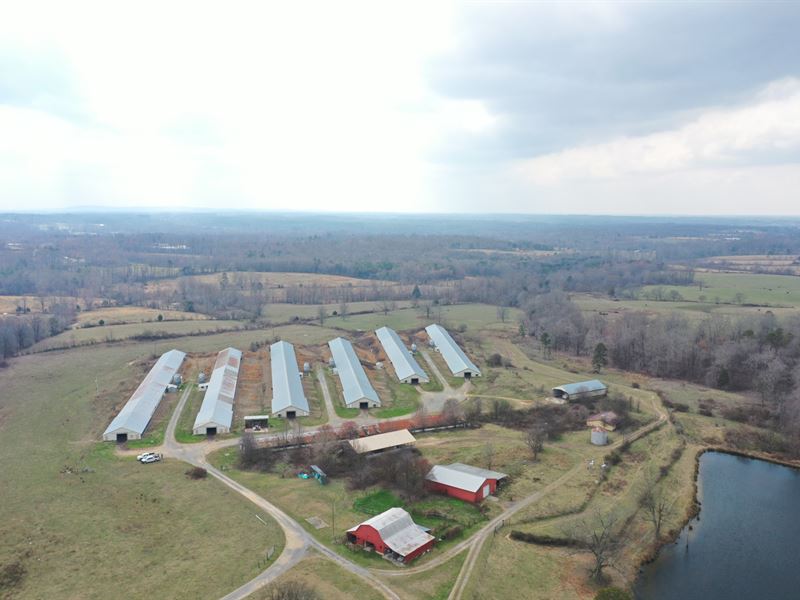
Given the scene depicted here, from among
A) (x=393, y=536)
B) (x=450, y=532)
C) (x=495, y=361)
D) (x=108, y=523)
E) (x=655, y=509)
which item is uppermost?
(x=393, y=536)

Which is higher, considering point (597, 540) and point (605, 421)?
point (597, 540)

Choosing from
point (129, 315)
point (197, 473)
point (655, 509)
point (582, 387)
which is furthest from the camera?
point (129, 315)

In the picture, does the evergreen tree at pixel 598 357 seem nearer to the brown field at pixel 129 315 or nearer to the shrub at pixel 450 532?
the shrub at pixel 450 532

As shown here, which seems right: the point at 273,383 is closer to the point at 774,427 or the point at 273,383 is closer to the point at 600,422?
the point at 600,422

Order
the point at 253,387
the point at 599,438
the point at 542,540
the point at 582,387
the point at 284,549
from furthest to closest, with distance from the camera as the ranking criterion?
the point at 253,387 < the point at 582,387 < the point at 599,438 < the point at 542,540 < the point at 284,549

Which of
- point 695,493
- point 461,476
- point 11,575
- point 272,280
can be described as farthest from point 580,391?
point 272,280

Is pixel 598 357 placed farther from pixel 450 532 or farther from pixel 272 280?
pixel 272 280

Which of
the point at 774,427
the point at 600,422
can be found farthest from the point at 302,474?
the point at 774,427

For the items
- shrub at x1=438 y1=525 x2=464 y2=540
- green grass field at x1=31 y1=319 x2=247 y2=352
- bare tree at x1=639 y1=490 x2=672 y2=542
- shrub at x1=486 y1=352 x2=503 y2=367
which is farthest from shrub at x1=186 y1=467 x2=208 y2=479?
green grass field at x1=31 y1=319 x2=247 y2=352

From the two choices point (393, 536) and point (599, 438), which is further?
point (599, 438)
